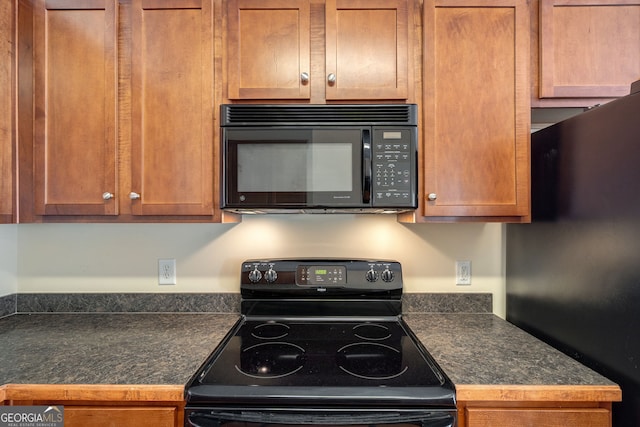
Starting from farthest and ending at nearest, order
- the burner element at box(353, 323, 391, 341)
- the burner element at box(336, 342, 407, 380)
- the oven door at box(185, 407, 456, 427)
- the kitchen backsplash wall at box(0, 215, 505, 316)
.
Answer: the kitchen backsplash wall at box(0, 215, 505, 316)
the burner element at box(353, 323, 391, 341)
the burner element at box(336, 342, 407, 380)
the oven door at box(185, 407, 456, 427)

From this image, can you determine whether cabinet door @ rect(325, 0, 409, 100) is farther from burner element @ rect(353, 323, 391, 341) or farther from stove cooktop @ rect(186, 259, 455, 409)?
burner element @ rect(353, 323, 391, 341)

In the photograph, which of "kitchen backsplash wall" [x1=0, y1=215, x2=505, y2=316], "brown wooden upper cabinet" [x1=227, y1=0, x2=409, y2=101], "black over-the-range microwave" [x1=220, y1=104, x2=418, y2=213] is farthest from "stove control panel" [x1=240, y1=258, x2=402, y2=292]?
"brown wooden upper cabinet" [x1=227, y1=0, x2=409, y2=101]

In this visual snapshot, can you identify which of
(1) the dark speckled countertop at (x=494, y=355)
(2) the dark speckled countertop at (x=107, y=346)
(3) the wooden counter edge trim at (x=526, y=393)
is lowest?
(3) the wooden counter edge trim at (x=526, y=393)

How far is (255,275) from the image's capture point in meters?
1.46

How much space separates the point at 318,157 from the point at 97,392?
968 mm

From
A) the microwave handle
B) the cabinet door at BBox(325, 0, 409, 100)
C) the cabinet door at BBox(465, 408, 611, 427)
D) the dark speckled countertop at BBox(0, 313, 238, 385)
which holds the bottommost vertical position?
the cabinet door at BBox(465, 408, 611, 427)

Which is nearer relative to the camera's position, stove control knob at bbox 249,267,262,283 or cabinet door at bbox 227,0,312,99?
cabinet door at bbox 227,0,312,99

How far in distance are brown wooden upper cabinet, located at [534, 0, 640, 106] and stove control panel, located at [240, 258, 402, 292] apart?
0.94 metres

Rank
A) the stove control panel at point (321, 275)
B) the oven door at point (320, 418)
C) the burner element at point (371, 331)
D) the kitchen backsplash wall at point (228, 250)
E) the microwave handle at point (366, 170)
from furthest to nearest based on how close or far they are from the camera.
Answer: the kitchen backsplash wall at point (228, 250), the stove control panel at point (321, 275), the burner element at point (371, 331), the microwave handle at point (366, 170), the oven door at point (320, 418)

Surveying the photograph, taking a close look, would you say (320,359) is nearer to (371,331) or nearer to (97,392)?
(371,331)

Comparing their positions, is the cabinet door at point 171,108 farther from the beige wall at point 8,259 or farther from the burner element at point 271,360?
the beige wall at point 8,259

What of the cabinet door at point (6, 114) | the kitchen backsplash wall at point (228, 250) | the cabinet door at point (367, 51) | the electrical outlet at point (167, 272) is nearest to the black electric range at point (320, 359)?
the kitchen backsplash wall at point (228, 250)

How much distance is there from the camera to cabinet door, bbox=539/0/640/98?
122 cm

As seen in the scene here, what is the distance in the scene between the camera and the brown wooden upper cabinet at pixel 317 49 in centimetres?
122
